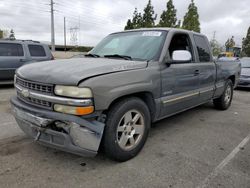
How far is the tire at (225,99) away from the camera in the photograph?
5750 mm

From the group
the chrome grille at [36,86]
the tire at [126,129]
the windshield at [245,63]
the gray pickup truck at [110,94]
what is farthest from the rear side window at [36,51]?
the windshield at [245,63]

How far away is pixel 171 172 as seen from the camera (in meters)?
2.80

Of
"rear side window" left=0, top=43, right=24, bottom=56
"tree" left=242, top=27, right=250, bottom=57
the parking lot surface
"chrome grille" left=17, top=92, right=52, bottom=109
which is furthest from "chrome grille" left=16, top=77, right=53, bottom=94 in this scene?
"tree" left=242, top=27, right=250, bottom=57

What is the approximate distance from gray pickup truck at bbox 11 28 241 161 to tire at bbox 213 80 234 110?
1951 millimetres

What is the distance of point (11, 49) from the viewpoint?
8.53m

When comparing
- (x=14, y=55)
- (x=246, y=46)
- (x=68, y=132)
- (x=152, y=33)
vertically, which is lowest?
(x=68, y=132)

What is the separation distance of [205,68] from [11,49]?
23.5 ft

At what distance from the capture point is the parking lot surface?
8.50 ft

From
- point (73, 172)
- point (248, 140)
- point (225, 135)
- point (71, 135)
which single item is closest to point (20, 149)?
point (73, 172)

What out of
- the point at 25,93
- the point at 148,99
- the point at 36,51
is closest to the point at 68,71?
the point at 25,93

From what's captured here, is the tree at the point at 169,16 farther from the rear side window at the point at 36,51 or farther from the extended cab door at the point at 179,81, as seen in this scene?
the extended cab door at the point at 179,81

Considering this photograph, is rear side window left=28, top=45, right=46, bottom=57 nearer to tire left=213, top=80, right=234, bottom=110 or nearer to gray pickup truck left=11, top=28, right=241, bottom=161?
gray pickup truck left=11, top=28, right=241, bottom=161

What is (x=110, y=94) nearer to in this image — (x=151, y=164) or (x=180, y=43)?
(x=151, y=164)

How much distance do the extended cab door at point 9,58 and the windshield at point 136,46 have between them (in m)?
5.47
